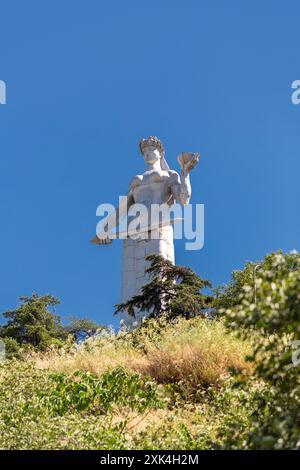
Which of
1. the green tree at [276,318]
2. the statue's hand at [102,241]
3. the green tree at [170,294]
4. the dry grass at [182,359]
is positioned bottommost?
the green tree at [276,318]

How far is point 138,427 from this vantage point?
21.8 ft

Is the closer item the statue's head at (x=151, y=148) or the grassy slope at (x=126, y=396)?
the grassy slope at (x=126, y=396)

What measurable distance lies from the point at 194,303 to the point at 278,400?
929 cm

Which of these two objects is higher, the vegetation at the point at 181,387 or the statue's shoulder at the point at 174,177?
the statue's shoulder at the point at 174,177

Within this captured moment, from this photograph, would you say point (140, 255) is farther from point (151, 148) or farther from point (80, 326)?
point (80, 326)

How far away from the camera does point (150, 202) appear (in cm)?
1742

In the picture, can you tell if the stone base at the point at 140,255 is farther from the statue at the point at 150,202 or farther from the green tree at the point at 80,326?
the green tree at the point at 80,326

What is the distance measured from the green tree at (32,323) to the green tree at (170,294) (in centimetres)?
599

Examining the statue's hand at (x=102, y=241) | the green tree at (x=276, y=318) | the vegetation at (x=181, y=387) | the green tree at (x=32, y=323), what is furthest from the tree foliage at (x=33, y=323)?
the green tree at (x=276, y=318)

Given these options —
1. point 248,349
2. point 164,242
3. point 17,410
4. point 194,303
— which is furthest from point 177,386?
point 164,242

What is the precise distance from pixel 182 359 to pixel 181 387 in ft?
2.18

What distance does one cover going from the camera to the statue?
1669 centimetres

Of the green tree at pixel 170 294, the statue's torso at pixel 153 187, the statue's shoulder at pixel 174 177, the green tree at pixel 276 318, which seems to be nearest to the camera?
the green tree at pixel 276 318

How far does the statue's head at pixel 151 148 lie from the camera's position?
17938mm
